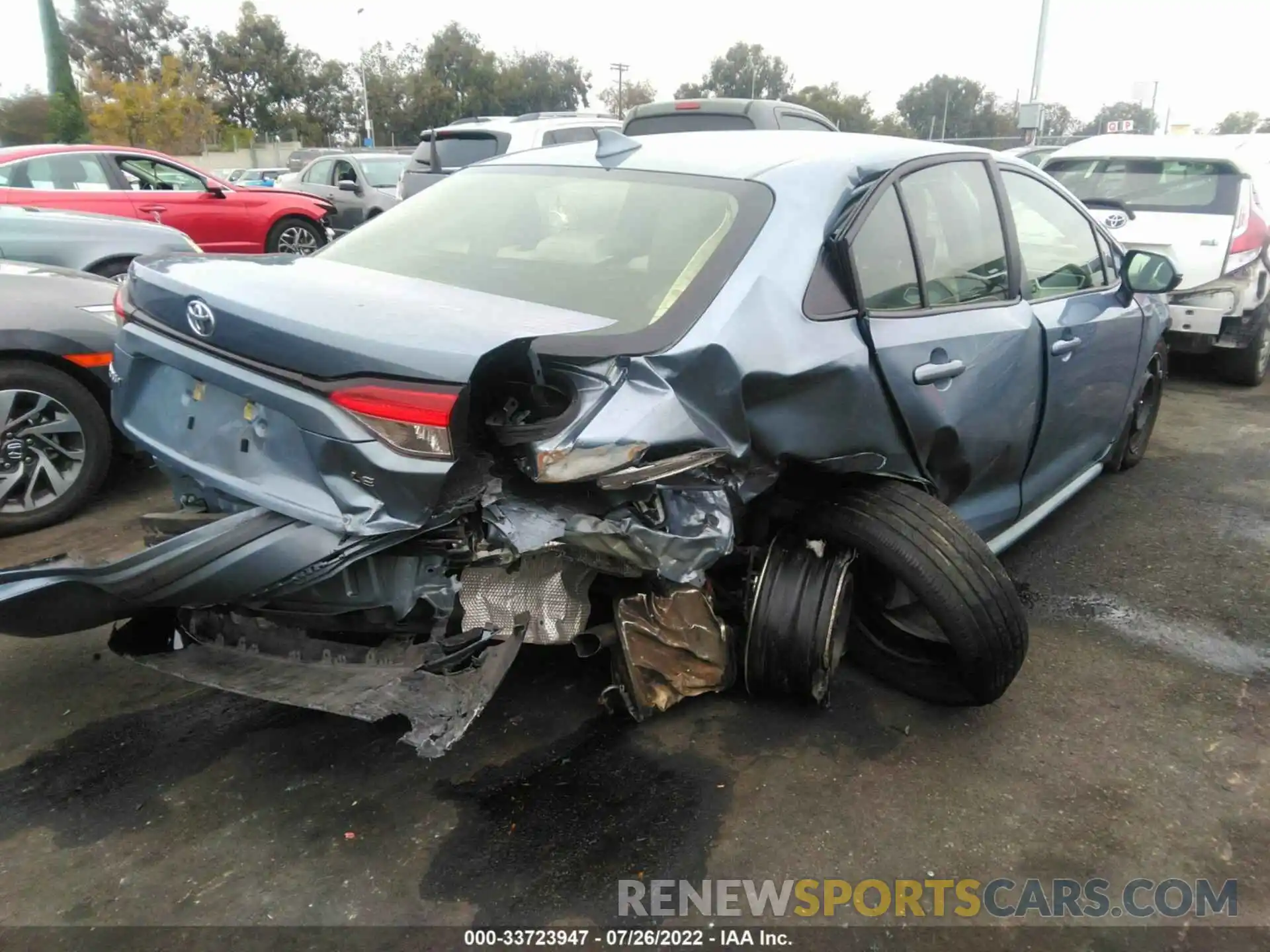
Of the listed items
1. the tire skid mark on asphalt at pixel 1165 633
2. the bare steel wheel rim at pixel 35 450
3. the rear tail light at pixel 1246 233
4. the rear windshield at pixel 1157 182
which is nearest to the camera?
the tire skid mark on asphalt at pixel 1165 633

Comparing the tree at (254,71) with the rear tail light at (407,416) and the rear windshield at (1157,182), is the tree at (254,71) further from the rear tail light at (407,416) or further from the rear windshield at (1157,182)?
the rear tail light at (407,416)

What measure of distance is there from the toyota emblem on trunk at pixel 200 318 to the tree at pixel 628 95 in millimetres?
72530

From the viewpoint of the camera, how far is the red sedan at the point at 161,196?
8430 millimetres

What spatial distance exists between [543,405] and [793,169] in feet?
3.90

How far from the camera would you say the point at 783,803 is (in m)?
2.54

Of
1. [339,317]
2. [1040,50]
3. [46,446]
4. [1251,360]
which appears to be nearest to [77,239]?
[46,446]

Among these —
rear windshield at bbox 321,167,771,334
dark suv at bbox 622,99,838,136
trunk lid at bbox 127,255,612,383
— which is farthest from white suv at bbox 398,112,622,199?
trunk lid at bbox 127,255,612,383

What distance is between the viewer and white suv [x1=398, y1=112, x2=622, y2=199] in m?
8.85

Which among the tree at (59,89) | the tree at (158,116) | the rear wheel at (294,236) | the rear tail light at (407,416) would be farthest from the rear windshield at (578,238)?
the tree at (158,116)

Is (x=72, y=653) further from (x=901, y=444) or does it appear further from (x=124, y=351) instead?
(x=901, y=444)

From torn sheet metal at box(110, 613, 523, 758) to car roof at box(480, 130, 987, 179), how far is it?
1624 millimetres

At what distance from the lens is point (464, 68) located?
197 ft

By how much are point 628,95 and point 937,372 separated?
76.0 m

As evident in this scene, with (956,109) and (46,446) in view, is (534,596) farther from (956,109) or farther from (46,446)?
(956,109)
